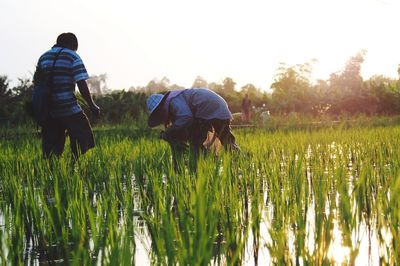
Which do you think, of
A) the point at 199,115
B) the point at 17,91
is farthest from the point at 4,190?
the point at 17,91

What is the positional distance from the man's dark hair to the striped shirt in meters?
0.05

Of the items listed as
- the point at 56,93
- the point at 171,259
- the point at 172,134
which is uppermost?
the point at 56,93

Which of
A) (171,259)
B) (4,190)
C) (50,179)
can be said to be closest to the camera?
(171,259)

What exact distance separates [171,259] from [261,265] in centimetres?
63

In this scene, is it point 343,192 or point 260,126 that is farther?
point 260,126

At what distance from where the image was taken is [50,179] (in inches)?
149

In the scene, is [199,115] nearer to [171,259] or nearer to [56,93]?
[56,93]

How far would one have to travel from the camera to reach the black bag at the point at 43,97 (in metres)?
4.13

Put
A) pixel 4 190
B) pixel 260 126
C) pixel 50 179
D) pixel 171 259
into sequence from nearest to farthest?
pixel 171 259 → pixel 4 190 → pixel 50 179 → pixel 260 126

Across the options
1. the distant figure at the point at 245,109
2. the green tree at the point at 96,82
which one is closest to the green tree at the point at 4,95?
the distant figure at the point at 245,109

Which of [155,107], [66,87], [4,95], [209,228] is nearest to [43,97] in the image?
[66,87]

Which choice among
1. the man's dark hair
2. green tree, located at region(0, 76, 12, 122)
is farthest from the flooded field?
green tree, located at region(0, 76, 12, 122)

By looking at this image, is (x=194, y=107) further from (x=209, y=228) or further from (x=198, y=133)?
(x=209, y=228)

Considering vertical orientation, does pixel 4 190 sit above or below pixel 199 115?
below
